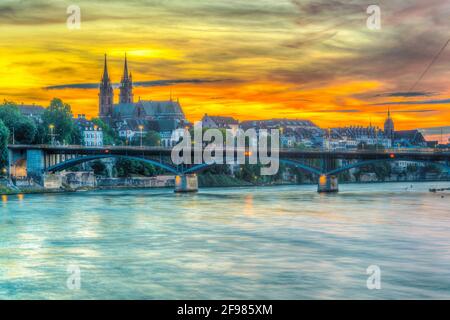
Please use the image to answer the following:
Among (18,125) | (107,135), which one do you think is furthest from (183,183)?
(107,135)

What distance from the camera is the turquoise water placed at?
30.0 meters

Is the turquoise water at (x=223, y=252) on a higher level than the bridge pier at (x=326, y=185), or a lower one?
lower

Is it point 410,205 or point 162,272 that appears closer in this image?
point 162,272

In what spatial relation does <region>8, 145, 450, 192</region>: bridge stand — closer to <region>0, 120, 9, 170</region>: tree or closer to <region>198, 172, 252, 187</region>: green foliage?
<region>0, 120, 9, 170</region>: tree

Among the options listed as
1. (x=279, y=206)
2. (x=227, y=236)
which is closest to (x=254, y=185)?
(x=279, y=206)

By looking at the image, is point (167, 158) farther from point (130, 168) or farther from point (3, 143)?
point (130, 168)

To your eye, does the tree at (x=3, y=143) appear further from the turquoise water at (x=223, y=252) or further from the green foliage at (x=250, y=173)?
the green foliage at (x=250, y=173)

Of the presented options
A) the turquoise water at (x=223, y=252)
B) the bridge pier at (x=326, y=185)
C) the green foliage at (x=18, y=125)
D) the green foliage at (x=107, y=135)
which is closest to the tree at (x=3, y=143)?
the green foliage at (x=18, y=125)

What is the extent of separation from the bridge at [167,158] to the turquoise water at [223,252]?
31.8 metres

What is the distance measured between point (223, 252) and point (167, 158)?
2695 inches

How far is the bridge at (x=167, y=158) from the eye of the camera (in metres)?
103
